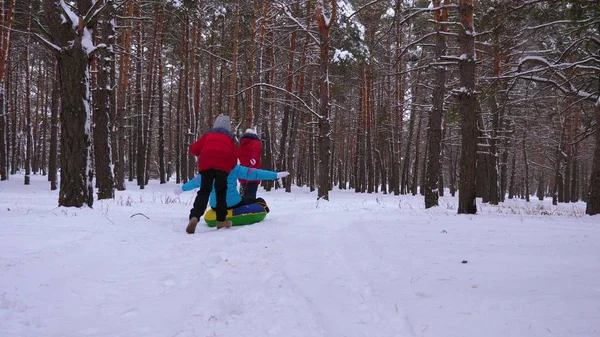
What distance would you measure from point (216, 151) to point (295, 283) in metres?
3.21

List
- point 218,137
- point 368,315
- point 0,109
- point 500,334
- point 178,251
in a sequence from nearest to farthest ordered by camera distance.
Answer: point 500,334, point 368,315, point 178,251, point 218,137, point 0,109

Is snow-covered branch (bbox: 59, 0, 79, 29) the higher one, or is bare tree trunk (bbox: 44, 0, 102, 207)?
snow-covered branch (bbox: 59, 0, 79, 29)

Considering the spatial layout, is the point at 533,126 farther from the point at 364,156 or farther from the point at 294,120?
the point at 294,120

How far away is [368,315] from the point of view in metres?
2.36

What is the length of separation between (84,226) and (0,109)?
1858 centimetres

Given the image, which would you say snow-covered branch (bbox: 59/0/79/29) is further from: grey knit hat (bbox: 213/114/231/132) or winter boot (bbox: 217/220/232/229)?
winter boot (bbox: 217/220/232/229)

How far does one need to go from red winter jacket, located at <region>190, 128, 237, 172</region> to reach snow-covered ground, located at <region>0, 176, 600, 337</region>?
116 centimetres

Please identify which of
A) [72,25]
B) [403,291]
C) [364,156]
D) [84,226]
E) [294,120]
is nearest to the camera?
[403,291]

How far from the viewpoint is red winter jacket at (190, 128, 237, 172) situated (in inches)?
222

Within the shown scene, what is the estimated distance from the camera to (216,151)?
567 cm

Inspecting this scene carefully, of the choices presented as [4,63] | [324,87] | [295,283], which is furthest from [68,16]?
[4,63]

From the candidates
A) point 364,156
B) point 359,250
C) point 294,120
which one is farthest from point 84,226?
point 364,156

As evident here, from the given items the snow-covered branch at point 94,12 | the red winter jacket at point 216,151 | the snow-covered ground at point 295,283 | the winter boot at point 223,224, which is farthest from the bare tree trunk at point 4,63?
the snow-covered ground at point 295,283

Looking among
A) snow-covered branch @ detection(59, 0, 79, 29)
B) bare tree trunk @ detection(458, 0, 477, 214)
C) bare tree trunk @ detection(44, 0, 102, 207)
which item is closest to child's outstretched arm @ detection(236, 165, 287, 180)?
bare tree trunk @ detection(44, 0, 102, 207)
